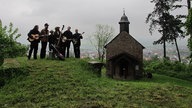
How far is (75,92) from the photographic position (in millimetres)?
15680

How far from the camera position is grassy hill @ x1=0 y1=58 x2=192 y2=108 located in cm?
1451

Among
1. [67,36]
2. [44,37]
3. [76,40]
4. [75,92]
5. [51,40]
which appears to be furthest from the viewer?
[76,40]

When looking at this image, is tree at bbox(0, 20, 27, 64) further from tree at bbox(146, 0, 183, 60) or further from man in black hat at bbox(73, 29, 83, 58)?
tree at bbox(146, 0, 183, 60)

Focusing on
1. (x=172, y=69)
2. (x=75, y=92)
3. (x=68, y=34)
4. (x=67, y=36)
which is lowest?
(x=75, y=92)

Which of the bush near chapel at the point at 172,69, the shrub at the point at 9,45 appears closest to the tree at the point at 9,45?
the shrub at the point at 9,45

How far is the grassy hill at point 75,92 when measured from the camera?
1451 centimetres

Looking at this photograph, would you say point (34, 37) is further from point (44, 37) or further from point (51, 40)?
point (51, 40)

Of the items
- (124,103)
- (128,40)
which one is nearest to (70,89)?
(124,103)

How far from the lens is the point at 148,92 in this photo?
1620 centimetres

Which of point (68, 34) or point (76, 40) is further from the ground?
point (68, 34)

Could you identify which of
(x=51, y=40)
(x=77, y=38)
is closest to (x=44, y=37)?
(x=51, y=40)

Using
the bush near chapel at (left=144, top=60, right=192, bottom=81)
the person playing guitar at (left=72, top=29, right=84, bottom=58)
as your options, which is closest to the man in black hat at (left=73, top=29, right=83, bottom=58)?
the person playing guitar at (left=72, top=29, right=84, bottom=58)

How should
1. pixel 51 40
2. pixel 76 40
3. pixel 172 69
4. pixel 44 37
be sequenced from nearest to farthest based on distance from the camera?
pixel 44 37 → pixel 51 40 → pixel 76 40 → pixel 172 69

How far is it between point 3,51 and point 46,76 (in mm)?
2579
